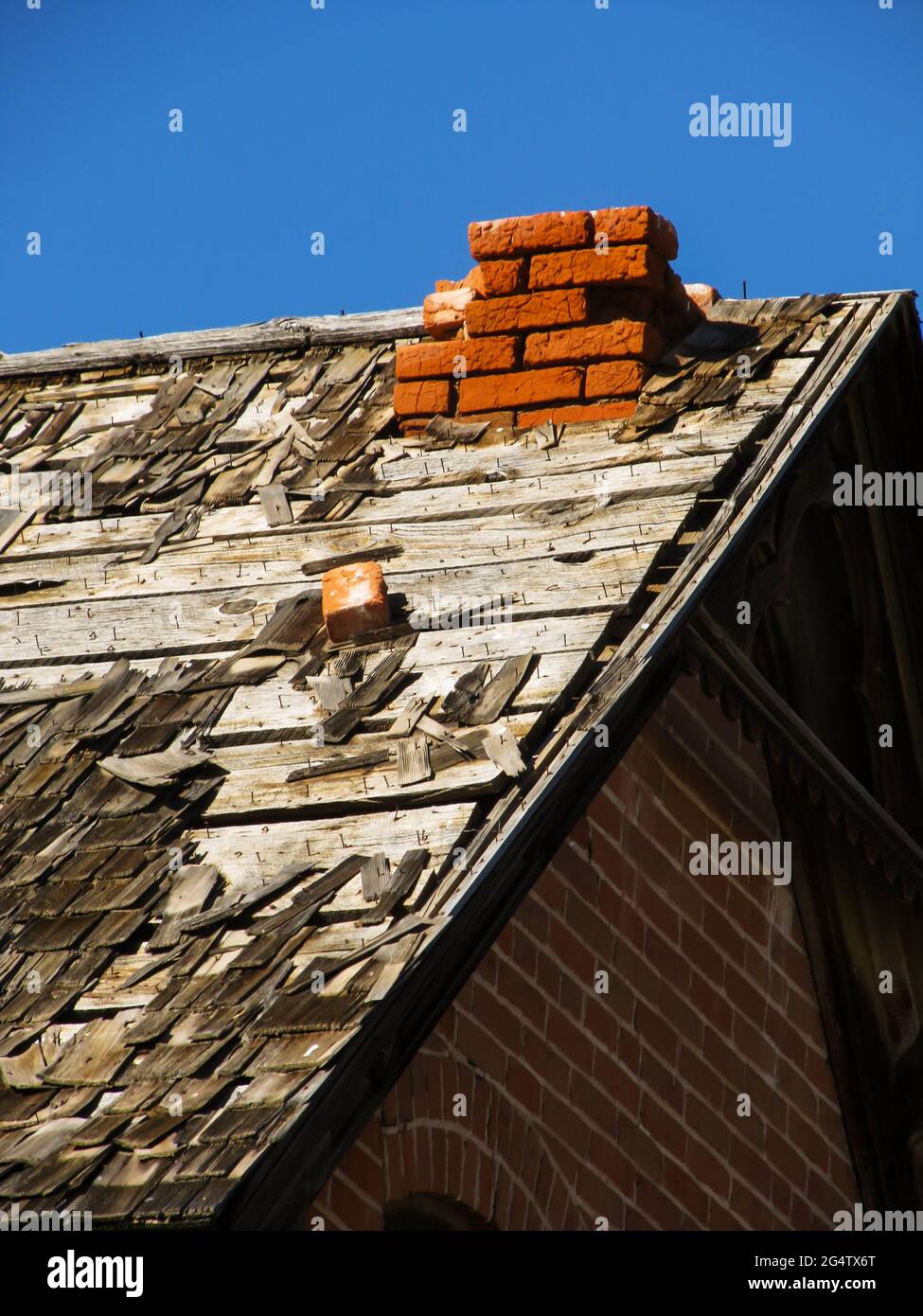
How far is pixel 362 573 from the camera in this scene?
613 centimetres

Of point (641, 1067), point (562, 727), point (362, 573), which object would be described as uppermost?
point (362, 573)

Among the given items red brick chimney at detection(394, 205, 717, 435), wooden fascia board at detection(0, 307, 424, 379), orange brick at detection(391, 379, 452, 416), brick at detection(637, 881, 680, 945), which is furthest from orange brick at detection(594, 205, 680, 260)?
brick at detection(637, 881, 680, 945)

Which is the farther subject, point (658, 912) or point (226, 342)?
point (226, 342)

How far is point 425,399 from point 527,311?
61 centimetres

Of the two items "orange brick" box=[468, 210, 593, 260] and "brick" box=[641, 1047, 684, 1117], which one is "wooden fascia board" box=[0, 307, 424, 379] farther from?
"brick" box=[641, 1047, 684, 1117]

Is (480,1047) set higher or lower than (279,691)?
lower

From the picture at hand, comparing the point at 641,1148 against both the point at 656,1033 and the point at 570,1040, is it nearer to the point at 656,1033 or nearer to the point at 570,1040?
the point at 656,1033

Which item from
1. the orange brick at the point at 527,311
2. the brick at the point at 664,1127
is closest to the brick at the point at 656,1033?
the brick at the point at 664,1127

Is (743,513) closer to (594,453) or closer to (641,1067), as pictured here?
(594,453)

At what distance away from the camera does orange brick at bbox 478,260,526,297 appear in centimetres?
752

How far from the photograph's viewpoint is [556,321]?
7.48 metres

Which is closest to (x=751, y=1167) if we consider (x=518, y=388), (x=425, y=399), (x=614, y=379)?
(x=614, y=379)
